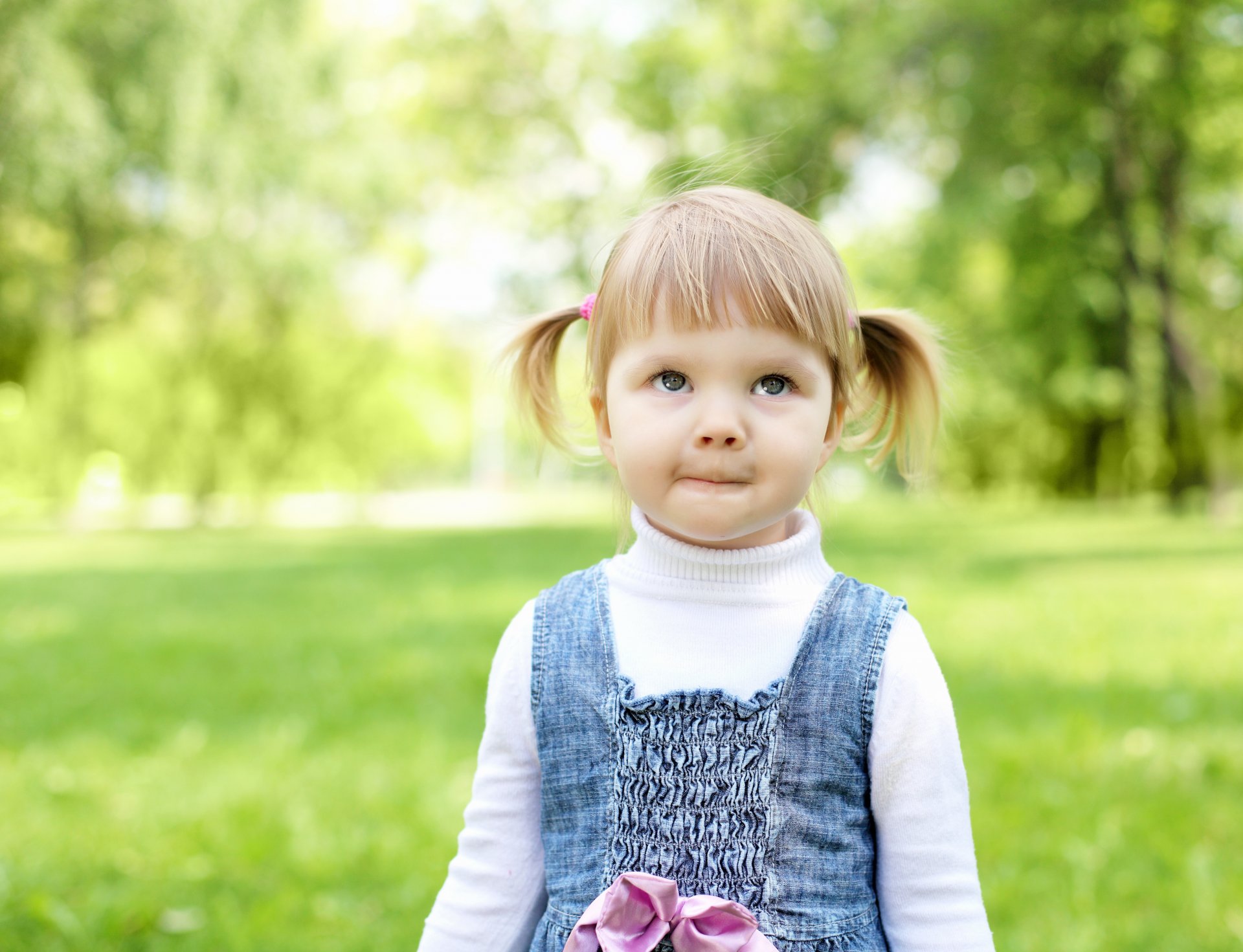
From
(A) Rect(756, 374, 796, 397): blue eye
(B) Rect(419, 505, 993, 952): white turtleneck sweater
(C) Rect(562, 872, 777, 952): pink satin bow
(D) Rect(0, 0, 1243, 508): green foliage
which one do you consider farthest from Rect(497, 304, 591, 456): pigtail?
(D) Rect(0, 0, 1243, 508): green foliage

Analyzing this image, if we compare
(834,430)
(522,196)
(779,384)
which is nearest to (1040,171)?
(522,196)

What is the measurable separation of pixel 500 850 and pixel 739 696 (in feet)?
1.33

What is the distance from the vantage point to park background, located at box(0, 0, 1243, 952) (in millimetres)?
3447

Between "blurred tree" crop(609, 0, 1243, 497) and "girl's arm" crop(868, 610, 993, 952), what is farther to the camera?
"blurred tree" crop(609, 0, 1243, 497)

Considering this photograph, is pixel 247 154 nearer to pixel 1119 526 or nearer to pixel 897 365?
pixel 1119 526

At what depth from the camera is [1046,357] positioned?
22.4 meters

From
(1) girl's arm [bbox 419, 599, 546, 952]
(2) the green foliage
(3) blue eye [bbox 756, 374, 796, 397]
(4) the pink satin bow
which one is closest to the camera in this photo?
(4) the pink satin bow

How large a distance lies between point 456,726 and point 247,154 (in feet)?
34.7

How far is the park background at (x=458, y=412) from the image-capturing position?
11.3ft

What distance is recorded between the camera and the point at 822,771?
4.99 feet

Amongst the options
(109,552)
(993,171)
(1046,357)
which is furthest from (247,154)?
(1046,357)

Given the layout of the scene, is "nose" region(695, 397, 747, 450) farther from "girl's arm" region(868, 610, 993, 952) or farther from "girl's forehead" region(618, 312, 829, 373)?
"girl's arm" region(868, 610, 993, 952)

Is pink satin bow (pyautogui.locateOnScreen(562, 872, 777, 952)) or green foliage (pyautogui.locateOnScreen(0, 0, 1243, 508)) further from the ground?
green foliage (pyautogui.locateOnScreen(0, 0, 1243, 508))

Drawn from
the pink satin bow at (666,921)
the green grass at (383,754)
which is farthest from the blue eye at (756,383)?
the pink satin bow at (666,921)
